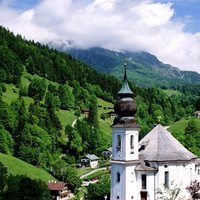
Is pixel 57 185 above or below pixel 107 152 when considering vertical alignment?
below

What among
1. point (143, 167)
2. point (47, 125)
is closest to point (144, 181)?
point (143, 167)

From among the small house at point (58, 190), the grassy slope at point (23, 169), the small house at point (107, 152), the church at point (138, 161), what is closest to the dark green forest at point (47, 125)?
the small house at point (107, 152)

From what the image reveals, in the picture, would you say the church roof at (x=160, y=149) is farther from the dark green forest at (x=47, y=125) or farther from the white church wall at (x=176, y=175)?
the dark green forest at (x=47, y=125)

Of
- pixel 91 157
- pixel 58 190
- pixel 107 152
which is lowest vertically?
pixel 58 190

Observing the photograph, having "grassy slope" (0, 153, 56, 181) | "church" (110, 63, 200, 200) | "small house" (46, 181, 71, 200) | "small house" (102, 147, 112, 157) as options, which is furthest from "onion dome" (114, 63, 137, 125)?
"small house" (102, 147, 112, 157)

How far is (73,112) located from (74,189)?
261 ft

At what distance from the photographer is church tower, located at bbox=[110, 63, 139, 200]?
53938 mm

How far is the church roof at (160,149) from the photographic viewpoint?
2232 inches

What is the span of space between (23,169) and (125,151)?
1597 inches

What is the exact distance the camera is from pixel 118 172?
2151 inches

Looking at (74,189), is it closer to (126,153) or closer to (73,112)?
(126,153)

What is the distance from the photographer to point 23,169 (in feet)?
289

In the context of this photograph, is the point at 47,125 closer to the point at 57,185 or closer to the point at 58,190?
the point at 57,185

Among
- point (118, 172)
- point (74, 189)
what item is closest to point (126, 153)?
point (118, 172)
